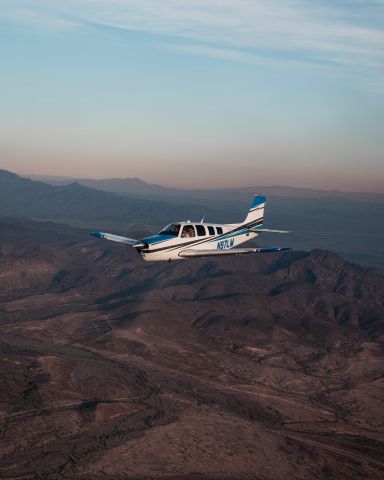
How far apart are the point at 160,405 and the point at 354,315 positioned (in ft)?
362

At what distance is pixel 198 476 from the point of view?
263ft

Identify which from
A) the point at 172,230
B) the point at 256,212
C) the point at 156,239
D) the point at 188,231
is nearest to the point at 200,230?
the point at 188,231

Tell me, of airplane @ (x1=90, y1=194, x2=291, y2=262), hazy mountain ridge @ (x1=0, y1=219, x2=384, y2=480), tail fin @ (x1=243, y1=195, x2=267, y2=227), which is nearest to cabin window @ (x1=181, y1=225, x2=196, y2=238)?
airplane @ (x1=90, y1=194, x2=291, y2=262)

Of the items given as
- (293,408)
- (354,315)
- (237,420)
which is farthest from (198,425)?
(354,315)

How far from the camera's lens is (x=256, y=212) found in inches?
2908

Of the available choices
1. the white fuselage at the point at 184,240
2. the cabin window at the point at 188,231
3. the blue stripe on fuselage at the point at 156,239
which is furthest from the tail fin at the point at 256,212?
the blue stripe on fuselage at the point at 156,239

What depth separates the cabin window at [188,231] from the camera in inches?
2393

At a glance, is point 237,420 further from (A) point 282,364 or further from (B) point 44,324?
(B) point 44,324

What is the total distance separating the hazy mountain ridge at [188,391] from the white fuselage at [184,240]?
35.2 metres

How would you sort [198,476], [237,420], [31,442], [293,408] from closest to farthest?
[198,476] → [31,442] → [237,420] → [293,408]

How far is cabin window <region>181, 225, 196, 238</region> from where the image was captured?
60.8 metres

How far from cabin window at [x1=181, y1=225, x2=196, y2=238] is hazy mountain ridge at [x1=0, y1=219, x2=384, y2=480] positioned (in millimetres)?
36972

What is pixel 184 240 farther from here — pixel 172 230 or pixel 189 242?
pixel 172 230

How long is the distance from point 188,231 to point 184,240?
3.73 ft
